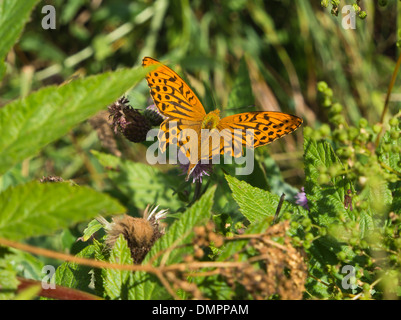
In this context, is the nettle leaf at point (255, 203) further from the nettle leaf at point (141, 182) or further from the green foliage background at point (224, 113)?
the nettle leaf at point (141, 182)

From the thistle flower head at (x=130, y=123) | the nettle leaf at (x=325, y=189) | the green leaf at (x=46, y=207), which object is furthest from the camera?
the thistle flower head at (x=130, y=123)

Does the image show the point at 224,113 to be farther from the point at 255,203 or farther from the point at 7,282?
the point at 7,282

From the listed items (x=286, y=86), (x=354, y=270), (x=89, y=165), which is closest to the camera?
(x=354, y=270)

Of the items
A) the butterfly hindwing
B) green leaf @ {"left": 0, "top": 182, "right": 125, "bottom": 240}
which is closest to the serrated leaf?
the butterfly hindwing

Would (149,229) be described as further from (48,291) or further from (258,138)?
(258,138)

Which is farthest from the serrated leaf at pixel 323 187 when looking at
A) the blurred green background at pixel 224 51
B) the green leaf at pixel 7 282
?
the blurred green background at pixel 224 51
